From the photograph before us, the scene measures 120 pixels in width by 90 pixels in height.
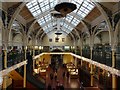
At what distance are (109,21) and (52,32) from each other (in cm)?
3303

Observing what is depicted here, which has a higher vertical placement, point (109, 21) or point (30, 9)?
point (30, 9)

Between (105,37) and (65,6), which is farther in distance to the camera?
(105,37)

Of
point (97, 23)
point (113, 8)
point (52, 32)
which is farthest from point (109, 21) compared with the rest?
point (52, 32)

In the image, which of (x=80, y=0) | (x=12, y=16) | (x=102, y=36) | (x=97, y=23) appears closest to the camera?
(x=12, y=16)

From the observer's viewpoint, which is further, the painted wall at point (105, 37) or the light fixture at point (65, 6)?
the painted wall at point (105, 37)

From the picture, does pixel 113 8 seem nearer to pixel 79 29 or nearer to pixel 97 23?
pixel 97 23

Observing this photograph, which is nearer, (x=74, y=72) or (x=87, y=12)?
(x=87, y=12)

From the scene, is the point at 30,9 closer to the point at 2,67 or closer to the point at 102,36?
the point at 2,67

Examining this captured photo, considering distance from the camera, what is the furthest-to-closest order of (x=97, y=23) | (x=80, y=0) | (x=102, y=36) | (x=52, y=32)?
1. (x=52, y=32)
2. (x=102, y=36)
3. (x=97, y=23)
4. (x=80, y=0)

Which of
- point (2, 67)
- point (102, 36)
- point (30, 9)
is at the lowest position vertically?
point (2, 67)

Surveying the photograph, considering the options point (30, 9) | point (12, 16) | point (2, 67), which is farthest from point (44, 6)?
point (2, 67)

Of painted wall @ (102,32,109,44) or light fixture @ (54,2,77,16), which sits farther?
painted wall @ (102,32,109,44)

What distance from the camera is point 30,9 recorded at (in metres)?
22.0

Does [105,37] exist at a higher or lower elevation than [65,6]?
lower
